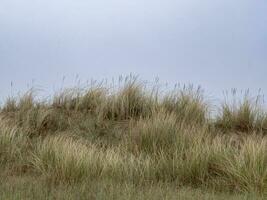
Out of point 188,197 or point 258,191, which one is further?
point 258,191

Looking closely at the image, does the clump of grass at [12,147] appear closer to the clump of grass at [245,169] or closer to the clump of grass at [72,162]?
the clump of grass at [72,162]

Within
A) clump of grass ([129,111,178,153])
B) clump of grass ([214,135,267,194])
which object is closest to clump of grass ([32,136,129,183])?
clump of grass ([129,111,178,153])

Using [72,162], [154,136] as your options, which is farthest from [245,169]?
[154,136]

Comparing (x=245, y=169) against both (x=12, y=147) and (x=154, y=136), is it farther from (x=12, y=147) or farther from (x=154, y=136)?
(x=12, y=147)

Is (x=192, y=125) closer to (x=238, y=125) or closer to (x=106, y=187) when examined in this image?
(x=238, y=125)

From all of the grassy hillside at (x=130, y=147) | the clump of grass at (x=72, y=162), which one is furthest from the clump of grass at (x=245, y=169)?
the clump of grass at (x=72, y=162)

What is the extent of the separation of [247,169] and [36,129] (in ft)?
20.1

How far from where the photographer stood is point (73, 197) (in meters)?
7.44

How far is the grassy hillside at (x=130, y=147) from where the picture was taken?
8.68 m

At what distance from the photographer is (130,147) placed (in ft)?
40.9

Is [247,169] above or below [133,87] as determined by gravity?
below

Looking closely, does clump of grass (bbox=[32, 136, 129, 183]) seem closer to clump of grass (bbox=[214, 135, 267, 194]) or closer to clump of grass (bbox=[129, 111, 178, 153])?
clump of grass (bbox=[129, 111, 178, 153])

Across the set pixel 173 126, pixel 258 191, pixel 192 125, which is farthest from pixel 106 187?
pixel 192 125

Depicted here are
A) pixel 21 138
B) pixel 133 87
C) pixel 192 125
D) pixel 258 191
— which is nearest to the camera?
pixel 258 191
